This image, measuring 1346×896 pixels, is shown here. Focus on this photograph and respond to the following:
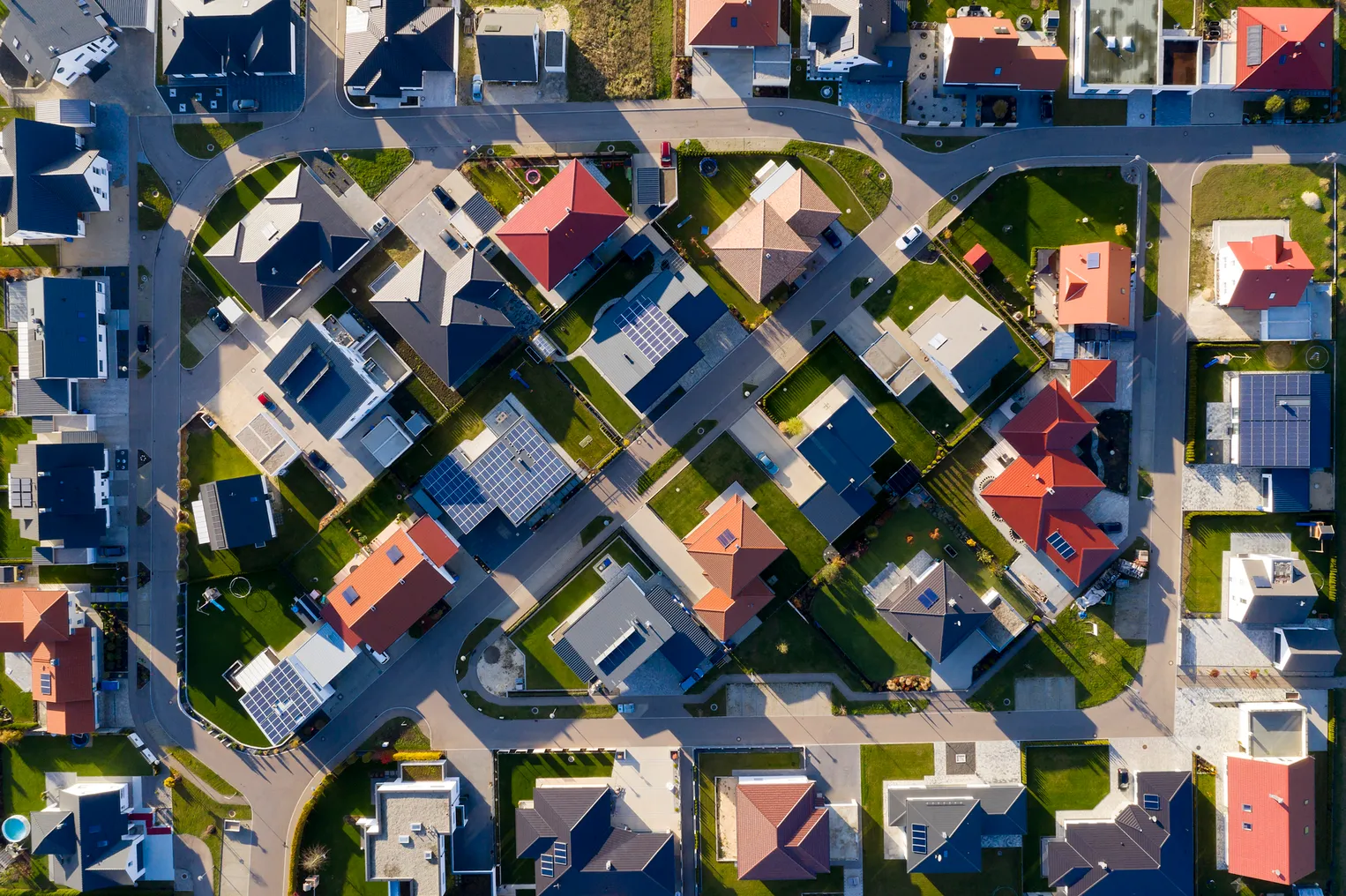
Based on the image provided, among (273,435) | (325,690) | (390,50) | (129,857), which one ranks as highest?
(390,50)

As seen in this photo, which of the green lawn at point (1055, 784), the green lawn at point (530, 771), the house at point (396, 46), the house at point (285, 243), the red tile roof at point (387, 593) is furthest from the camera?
the green lawn at point (530, 771)

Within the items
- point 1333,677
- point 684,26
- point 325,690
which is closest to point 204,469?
point 325,690

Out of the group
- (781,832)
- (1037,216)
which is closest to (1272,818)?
(781,832)

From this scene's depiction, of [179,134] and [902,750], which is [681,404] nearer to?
[902,750]

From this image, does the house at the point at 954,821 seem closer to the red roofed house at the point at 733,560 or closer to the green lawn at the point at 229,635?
the red roofed house at the point at 733,560

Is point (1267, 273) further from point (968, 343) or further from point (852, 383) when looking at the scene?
point (852, 383)

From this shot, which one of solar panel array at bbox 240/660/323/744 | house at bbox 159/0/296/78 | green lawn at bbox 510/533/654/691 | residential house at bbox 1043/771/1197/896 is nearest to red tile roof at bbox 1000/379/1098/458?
residential house at bbox 1043/771/1197/896

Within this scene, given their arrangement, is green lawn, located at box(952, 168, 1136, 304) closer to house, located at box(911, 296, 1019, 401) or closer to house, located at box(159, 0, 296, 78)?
house, located at box(911, 296, 1019, 401)

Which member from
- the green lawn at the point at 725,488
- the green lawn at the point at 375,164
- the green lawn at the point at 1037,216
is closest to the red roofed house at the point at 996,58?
the green lawn at the point at 1037,216
